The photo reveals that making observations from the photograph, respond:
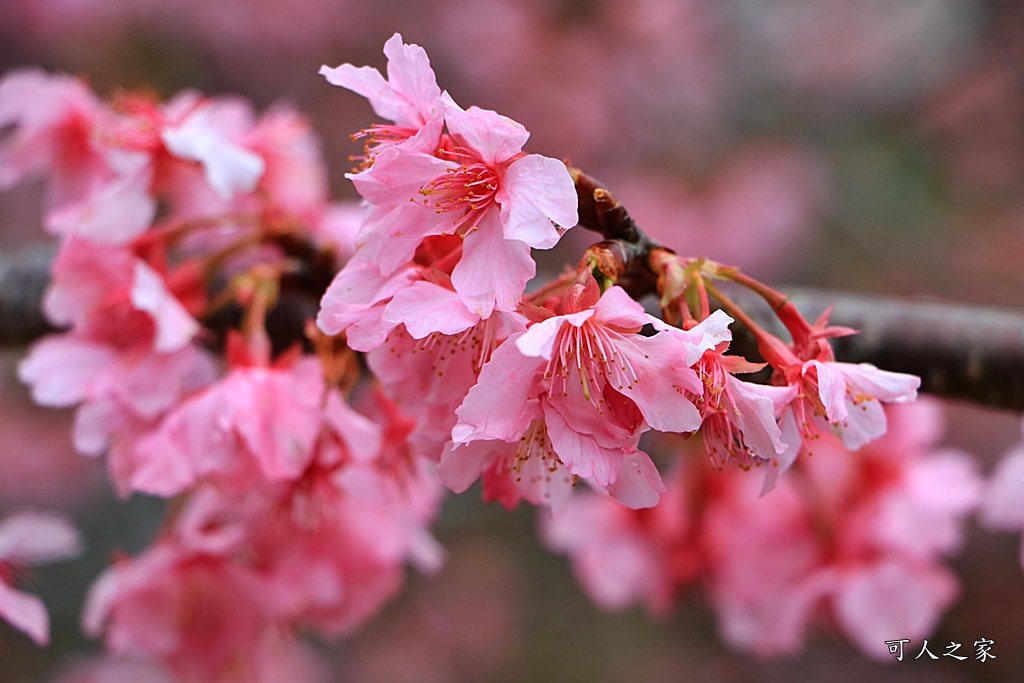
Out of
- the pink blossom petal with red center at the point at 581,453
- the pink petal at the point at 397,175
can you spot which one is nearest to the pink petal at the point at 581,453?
the pink blossom petal with red center at the point at 581,453

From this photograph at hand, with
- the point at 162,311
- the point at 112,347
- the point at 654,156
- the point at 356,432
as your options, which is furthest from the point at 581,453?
the point at 654,156

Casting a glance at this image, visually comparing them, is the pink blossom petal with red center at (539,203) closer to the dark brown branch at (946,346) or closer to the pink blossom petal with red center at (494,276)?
the pink blossom petal with red center at (494,276)

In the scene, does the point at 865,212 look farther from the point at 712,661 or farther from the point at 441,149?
the point at 441,149

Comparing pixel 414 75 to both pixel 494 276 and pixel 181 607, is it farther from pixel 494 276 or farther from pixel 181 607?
pixel 181 607

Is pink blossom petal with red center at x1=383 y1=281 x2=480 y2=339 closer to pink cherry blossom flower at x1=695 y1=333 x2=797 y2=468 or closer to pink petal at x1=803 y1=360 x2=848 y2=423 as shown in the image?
pink cherry blossom flower at x1=695 y1=333 x2=797 y2=468

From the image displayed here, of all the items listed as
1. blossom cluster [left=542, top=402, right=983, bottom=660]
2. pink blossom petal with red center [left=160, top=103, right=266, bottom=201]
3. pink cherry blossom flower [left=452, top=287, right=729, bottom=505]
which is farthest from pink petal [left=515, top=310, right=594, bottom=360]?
blossom cluster [left=542, top=402, right=983, bottom=660]
